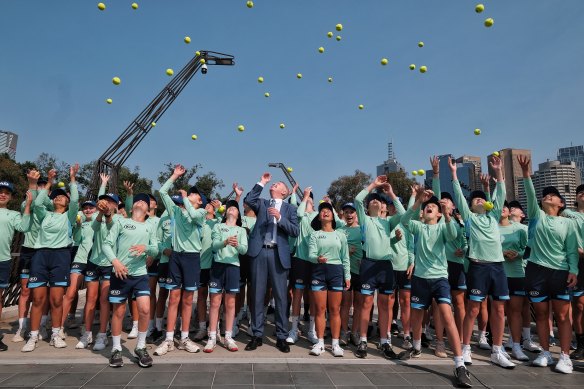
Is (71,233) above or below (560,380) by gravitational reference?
above

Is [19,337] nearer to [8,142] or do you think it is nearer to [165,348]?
[165,348]

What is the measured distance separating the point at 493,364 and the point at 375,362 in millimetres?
1714

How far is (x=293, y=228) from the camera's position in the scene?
5660mm

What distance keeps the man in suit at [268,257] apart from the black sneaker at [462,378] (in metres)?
2.36

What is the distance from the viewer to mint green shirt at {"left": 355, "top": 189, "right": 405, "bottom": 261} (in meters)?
5.51

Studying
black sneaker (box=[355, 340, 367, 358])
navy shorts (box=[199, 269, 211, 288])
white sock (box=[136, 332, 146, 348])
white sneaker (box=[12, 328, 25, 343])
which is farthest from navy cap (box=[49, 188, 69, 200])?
black sneaker (box=[355, 340, 367, 358])

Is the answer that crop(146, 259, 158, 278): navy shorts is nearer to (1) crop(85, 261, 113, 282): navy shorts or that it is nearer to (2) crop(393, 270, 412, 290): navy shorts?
(1) crop(85, 261, 113, 282): navy shorts

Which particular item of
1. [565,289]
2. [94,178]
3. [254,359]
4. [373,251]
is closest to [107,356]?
[254,359]

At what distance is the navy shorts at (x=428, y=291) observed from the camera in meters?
4.84

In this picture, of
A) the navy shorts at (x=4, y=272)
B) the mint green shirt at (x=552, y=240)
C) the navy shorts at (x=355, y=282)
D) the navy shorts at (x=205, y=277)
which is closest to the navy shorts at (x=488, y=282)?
the mint green shirt at (x=552, y=240)

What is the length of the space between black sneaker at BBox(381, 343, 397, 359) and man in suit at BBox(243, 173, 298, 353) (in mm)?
1459

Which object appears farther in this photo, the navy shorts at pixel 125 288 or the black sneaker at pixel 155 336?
the black sneaker at pixel 155 336

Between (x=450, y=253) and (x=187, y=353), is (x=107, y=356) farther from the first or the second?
(x=450, y=253)

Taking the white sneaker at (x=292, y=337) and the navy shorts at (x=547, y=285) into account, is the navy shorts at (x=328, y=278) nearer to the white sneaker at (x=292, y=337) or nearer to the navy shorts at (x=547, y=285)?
the white sneaker at (x=292, y=337)
